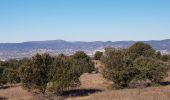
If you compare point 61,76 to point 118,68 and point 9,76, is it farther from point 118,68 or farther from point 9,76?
point 9,76

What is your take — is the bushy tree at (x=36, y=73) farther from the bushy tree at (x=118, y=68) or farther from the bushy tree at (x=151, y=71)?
the bushy tree at (x=151, y=71)

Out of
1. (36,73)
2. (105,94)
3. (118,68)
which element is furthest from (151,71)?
(36,73)

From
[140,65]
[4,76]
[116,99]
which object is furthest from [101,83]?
[116,99]

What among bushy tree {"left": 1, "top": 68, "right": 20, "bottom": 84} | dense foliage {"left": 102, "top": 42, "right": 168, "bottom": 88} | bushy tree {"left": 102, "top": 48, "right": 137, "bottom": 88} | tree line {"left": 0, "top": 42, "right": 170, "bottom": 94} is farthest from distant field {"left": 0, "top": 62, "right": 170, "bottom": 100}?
bushy tree {"left": 1, "top": 68, "right": 20, "bottom": 84}

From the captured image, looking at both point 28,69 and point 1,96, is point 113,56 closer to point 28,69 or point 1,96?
point 28,69

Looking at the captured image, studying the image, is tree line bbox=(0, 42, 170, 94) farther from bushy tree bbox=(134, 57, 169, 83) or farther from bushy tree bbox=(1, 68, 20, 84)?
bushy tree bbox=(1, 68, 20, 84)

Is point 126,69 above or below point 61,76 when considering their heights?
above

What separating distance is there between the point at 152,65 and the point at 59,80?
13921 millimetres

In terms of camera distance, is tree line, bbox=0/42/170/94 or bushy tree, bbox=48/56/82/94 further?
tree line, bbox=0/42/170/94

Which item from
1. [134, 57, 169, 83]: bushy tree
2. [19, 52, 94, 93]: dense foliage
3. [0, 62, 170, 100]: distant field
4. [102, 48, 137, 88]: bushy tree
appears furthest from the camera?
[134, 57, 169, 83]: bushy tree

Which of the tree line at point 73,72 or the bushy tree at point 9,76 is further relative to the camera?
the bushy tree at point 9,76

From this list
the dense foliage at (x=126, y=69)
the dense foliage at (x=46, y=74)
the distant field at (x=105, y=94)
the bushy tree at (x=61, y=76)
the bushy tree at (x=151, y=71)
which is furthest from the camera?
the bushy tree at (x=151, y=71)

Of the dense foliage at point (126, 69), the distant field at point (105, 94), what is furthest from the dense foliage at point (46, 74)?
the dense foliage at point (126, 69)

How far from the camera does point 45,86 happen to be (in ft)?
137
